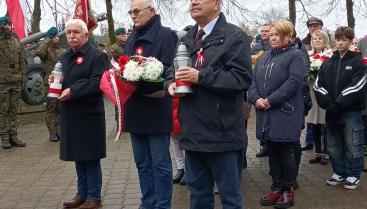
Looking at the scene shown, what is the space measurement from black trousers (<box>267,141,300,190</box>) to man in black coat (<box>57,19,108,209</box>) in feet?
5.98

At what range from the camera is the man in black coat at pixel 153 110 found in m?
4.55

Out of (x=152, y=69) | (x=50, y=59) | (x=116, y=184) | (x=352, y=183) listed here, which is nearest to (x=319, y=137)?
(x=352, y=183)

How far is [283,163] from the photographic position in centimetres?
521

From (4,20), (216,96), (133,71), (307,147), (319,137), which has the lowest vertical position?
(307,147)

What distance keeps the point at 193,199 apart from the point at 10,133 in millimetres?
6395

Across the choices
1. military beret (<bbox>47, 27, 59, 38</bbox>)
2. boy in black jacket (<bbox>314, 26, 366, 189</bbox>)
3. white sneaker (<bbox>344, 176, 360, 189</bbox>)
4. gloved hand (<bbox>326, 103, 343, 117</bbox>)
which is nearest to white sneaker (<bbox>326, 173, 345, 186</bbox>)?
boy in black jacket (<bbox>314, 26, 366, 189</bbox>)

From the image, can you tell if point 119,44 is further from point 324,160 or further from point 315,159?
point 324,160

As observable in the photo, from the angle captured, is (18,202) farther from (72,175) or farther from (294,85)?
(294,85)

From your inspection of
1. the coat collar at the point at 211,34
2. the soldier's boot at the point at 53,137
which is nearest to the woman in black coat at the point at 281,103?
the coat collar at the point at 211,34

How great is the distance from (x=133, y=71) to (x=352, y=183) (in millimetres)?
3119

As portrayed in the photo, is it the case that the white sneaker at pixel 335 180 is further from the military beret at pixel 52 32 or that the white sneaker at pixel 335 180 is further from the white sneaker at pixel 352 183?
the military beret at pixel 52 32

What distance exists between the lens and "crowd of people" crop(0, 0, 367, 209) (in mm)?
3465

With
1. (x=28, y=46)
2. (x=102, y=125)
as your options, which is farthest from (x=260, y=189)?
(x=28, y=46)

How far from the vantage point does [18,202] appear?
224 inches
